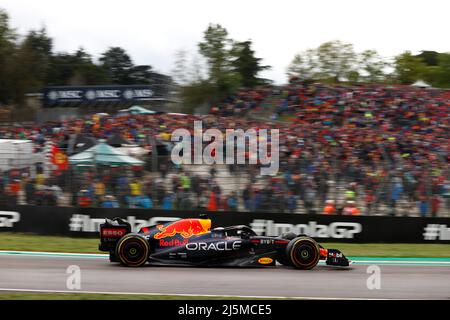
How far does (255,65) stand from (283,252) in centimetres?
4998

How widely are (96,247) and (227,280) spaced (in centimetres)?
521

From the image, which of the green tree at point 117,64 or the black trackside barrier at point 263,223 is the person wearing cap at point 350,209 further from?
the green tree at point 117,64

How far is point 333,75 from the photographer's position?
55.9m

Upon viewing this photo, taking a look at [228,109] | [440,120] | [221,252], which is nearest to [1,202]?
[221,252]

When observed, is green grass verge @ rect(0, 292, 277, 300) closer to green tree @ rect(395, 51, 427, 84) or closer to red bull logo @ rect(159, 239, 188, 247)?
red bull logo @ rect(159, 239, 188, 247)

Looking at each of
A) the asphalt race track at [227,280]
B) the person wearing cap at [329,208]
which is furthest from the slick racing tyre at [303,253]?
the person wearing cap at [329,208]

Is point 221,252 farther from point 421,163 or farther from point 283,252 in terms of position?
point 421,163

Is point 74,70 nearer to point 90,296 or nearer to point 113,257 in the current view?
point 113,257

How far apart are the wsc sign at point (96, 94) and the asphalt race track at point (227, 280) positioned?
3064 cm

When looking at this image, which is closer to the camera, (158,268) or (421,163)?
(158,268)

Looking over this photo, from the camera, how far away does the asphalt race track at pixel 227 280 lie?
9.40 m

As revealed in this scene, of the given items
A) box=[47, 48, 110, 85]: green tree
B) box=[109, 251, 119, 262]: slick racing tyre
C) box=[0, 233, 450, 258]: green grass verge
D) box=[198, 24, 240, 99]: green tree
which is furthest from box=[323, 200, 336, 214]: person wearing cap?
box=[47, 48, 110, 85]: green tree

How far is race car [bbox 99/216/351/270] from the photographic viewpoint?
37.2ft

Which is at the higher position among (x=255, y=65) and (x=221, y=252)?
(x=255, y=65)
